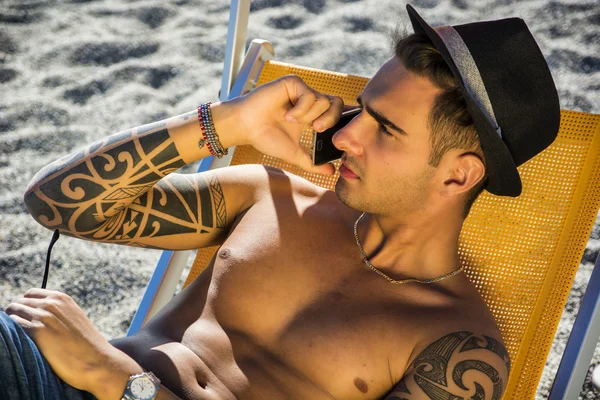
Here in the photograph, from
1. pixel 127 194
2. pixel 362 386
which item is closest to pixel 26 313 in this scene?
pixel 127 194

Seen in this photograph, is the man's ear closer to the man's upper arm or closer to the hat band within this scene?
the hat band

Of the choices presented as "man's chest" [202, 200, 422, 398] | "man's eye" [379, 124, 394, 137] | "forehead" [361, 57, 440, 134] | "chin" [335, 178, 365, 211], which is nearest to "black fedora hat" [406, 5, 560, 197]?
"forehead" [361, 57, 440, 134]

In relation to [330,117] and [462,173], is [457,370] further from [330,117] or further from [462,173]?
[330,117]

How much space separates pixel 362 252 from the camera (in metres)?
2.17

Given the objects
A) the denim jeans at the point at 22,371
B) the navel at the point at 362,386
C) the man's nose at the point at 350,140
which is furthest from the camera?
the man's nose at the point at 350,140

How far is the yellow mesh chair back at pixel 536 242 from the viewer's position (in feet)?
7.25

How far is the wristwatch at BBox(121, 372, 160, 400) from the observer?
176 cm

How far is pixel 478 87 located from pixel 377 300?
Result: 591mm

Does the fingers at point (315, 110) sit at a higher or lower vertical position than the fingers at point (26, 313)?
higher

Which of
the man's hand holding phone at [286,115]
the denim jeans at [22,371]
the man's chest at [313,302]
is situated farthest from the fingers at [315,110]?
the denim jeans at [22,371]

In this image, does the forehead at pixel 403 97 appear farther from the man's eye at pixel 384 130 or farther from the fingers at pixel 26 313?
the fingers at pixel 26 313

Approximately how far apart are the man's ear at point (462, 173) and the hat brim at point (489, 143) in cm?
3

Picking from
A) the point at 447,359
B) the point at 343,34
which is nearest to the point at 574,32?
the point at 343,34

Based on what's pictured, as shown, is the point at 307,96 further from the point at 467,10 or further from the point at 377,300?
the point at 467,10
